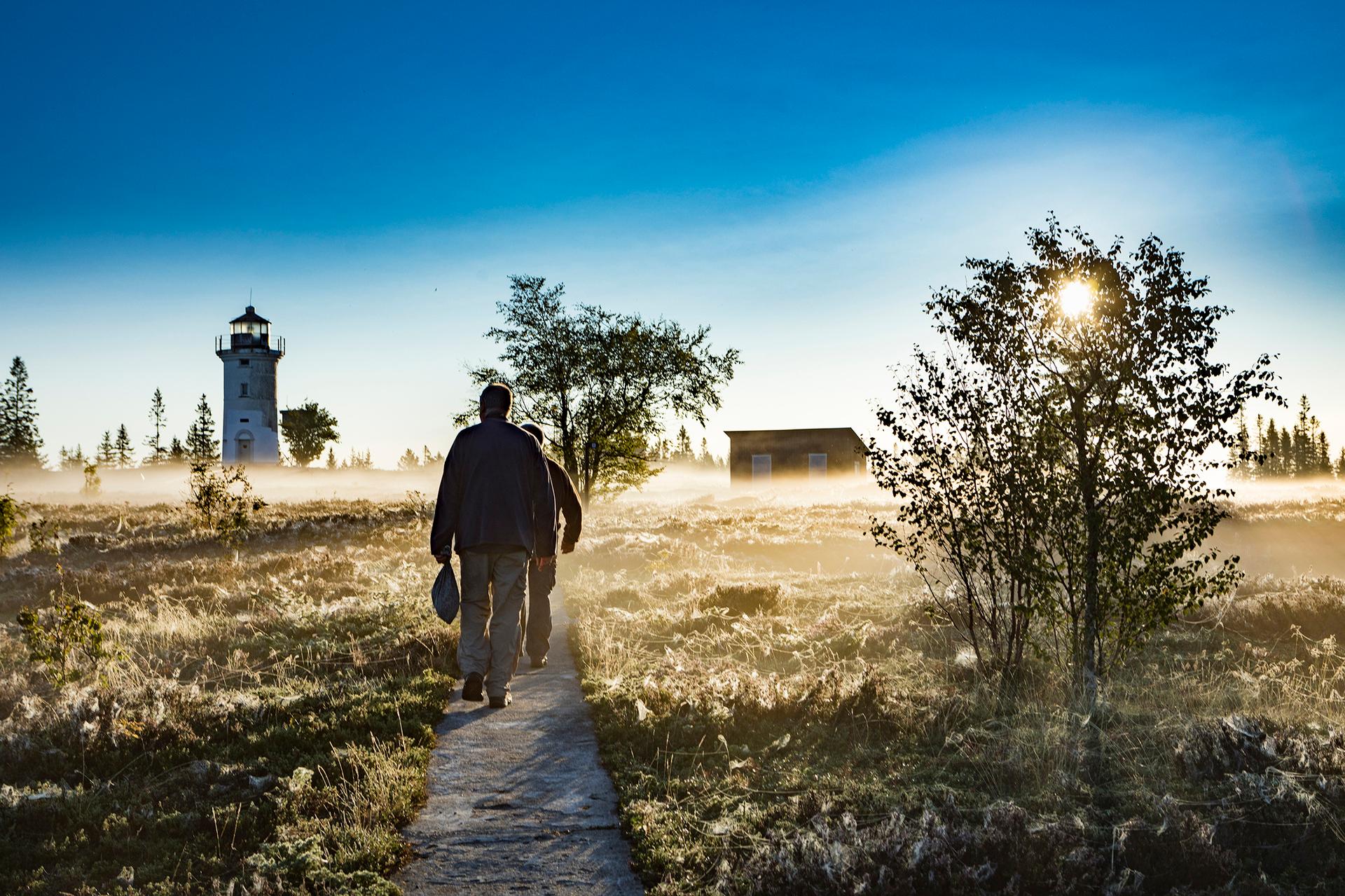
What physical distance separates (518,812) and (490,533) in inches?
103

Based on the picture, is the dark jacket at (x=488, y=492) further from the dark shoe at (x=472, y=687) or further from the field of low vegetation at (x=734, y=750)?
the field of low vegetation at (x=734, y=750)

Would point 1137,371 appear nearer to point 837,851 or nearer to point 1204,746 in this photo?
point 1204,746

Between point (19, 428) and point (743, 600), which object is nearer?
point (743, 600)

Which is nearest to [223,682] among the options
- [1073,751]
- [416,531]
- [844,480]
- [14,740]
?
[14,740]

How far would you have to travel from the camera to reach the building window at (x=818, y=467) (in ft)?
186

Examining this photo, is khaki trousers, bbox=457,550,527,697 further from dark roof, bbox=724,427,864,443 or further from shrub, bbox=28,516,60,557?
dark roof, bbox=724,427,864,443

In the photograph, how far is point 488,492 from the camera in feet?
24.5

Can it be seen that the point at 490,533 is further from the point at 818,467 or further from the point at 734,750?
the point at 818,467

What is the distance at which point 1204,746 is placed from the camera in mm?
6121

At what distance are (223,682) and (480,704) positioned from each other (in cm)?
261

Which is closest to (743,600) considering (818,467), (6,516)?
(6,516)

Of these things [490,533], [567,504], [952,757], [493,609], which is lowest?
[952,757]

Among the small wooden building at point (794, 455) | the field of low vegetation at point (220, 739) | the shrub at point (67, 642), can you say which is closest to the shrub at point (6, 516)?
the field of low vegetation at point (220, 739)

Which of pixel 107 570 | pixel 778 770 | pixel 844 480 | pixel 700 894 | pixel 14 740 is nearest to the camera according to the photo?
pixel 700 894
